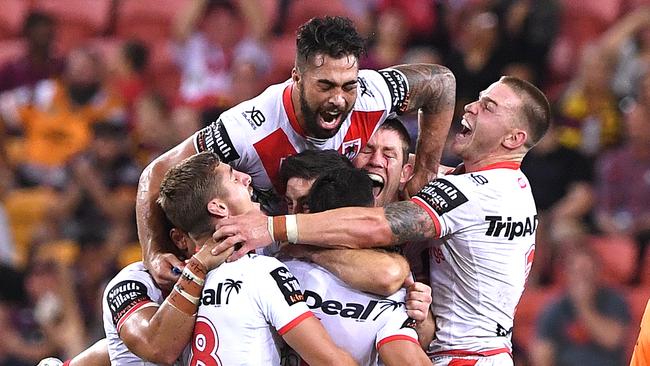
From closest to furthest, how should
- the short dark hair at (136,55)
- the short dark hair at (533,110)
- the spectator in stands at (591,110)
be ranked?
the short dark hair at (533,110) < the spectator in stands at (591,110) < the short dark hair at (136,55)

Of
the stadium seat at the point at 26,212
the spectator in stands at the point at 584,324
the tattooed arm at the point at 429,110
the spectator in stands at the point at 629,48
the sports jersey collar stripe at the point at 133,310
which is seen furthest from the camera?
the stadium seat at the point at 26,212

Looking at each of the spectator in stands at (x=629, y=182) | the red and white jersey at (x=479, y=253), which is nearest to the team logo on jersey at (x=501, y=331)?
the red and white jersey at (x=479, y=253)

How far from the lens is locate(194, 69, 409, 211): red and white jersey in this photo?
5.39 metres

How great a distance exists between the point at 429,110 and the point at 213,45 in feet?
17.7

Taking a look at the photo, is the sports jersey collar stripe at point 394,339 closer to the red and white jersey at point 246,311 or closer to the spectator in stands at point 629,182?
the red and white jersey at point 246,311

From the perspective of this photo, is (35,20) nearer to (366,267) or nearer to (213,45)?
(213,45)

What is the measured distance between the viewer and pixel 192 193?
4.89 meters

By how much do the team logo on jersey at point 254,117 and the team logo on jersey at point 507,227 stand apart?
3.58 ft

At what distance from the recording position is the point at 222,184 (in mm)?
4922

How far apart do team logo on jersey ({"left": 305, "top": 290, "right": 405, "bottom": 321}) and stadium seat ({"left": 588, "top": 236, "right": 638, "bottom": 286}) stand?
456 centimetres

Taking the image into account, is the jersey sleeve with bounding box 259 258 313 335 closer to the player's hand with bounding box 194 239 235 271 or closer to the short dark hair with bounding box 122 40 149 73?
the player's hand with bounding box 194 239 235 271

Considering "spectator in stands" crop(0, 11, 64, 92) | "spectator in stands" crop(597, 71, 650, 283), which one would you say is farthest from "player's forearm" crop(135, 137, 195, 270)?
"spectator in stands" crop(0, 11, 64, 92)

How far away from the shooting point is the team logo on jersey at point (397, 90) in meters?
5.61

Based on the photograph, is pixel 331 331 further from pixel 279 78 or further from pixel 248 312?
pixel 279 78
